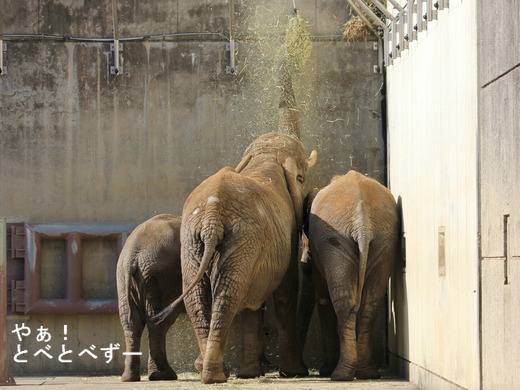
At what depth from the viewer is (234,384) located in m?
10.3

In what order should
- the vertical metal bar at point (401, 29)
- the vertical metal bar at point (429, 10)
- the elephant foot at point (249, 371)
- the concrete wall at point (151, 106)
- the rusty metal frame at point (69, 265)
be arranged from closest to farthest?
the vertical metal bar at point (429, 10), the elephant foot at point (249, 371), the vertical metal bar at point (401, 29), the rusty metal frame at point (69, 265), the concrete wall at point (151, 106)

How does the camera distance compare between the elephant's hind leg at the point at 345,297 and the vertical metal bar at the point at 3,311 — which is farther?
the elephant's hind leg at the point at 345,297

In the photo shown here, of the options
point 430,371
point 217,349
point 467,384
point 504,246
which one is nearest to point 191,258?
point 217,349

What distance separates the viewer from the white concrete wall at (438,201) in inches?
326

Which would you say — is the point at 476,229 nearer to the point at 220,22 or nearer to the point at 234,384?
the point at 234,384

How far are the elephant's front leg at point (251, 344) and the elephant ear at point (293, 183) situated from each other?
4.32ft

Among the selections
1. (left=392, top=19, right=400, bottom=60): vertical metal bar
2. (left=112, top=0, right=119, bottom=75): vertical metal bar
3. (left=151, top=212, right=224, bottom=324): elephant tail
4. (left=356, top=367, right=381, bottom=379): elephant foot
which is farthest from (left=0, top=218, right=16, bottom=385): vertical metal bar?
(left=392, top=19, right=400, bottom=60): vertical metal bar

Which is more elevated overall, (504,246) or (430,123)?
(430,123)

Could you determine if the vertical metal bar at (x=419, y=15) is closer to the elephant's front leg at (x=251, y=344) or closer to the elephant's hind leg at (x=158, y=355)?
the elephant's front leg at (x=251, y=344)

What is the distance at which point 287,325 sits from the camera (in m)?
12.4

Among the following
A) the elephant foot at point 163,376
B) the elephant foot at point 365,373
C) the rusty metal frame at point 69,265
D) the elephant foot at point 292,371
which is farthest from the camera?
the rusty metal frame at point 69,265

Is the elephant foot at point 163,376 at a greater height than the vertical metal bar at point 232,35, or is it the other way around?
the vertical metal bar at point 232,35

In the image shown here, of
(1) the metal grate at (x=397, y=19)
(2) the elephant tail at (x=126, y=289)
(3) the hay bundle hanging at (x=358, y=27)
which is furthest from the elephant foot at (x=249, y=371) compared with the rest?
(3) the hay bundle hanging at (x=358, y=27)

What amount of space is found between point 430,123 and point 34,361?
232 inches
